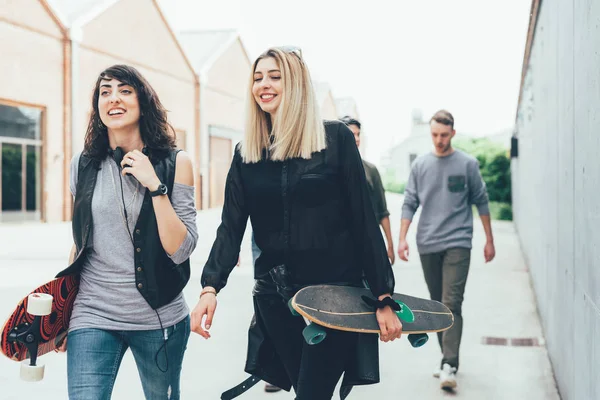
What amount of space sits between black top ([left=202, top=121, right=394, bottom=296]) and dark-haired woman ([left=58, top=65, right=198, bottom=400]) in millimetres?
240

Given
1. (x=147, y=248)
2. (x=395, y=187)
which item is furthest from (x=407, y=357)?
(x=395, y=187)

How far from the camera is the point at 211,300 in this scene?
262 centimetres

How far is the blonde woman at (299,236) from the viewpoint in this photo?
8.41 feet

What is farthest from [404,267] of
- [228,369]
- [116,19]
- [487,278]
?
[116,19]

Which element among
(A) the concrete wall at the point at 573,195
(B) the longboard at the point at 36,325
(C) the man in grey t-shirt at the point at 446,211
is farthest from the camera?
(C) the man in grey t-shirt at the point at 446,211

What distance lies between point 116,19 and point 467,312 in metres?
22.4

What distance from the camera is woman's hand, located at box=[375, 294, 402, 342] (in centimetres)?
246

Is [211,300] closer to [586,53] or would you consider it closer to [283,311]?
[283,311]

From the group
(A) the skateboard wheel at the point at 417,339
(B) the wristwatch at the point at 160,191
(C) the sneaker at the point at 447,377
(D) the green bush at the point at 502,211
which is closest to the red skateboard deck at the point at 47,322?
(B) the wristwatch at the point at 160,191

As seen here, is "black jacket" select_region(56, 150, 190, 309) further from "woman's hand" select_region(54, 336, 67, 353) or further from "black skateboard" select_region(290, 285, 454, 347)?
"black skateboard" select_region(290, 285, 454, 347)

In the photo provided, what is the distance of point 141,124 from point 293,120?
2.37 feet

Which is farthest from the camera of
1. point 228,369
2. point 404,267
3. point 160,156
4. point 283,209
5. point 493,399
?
point 404,267

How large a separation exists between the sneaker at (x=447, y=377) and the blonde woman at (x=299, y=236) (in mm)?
2502

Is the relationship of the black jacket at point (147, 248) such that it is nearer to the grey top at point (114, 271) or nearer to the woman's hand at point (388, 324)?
the grey top at point (114, 271)
